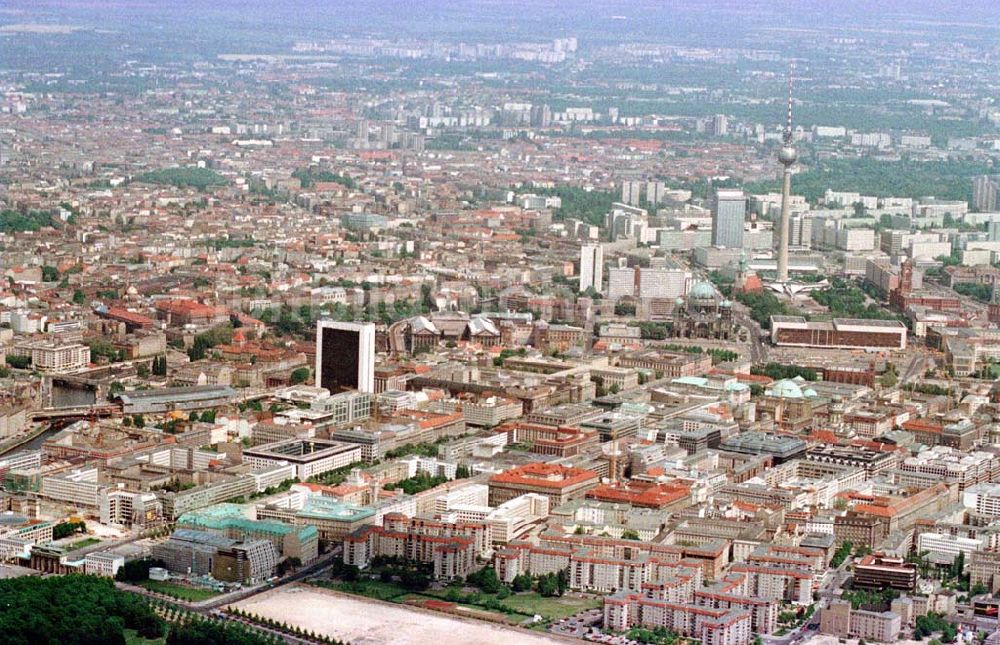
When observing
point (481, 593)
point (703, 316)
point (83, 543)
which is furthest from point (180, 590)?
point (703, 316)

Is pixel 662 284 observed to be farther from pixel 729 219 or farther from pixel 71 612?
pixel 71 612

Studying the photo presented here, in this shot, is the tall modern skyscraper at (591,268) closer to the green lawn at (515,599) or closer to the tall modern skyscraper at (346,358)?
the tall modern skyscraper at (346,358)

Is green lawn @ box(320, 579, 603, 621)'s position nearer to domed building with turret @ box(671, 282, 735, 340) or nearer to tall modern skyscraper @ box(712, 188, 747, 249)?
domed building with turret @ box(671, 282, 735, 340)

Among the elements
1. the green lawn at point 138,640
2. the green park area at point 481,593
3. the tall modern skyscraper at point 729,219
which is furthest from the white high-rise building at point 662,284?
the green lawn at point 138,640

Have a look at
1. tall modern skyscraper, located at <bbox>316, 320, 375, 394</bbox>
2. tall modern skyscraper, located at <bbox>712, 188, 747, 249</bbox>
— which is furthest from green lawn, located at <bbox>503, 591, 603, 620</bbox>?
tall modern skyscraper, located at <bbox>712, 188, 747, 249</bbox>

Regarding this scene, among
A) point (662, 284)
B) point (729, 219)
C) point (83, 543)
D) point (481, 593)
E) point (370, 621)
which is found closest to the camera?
point (370, 621)

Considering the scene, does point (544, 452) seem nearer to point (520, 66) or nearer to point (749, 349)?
point (749, 349)
